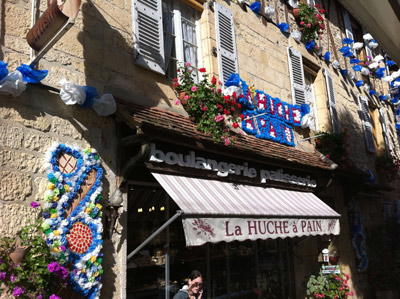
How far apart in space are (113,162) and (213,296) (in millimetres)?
2630

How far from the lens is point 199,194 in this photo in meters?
4.53

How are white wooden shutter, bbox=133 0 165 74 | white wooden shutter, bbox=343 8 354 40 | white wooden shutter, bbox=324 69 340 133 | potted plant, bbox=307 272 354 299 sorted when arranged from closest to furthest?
white wooden shutter, bbox=133 0 165 74 < potted plant, bbox=307 272 354 299 < white wooden shutter, bbox=324 69 340 133 < white wooden shutter, bbox=343 8 354 40

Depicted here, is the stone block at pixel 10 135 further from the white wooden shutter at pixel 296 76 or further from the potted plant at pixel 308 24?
the potted plant at pixel 308 24

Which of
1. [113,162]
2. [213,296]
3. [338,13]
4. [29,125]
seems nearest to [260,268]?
[213,296]

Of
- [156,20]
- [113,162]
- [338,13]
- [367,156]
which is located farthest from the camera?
[338,13]

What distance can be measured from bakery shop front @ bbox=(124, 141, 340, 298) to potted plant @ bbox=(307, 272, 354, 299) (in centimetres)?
63

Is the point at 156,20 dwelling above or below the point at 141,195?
above

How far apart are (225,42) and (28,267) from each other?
445 centimetres

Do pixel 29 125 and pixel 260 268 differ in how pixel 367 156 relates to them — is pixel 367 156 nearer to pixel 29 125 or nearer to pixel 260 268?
pixel 260 268

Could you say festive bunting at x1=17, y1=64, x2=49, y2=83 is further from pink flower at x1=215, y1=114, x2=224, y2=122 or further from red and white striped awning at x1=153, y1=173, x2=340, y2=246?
pink flower at x1=215, y1=114, x2=224, y2=122

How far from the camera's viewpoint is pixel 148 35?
16.6 feet

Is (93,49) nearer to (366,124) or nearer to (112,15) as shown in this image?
(112,15)

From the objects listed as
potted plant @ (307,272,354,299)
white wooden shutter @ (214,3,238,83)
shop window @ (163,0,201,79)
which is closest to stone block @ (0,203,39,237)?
shop window @ (163,0,201,79)

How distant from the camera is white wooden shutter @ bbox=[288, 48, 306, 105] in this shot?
7.86 meters
